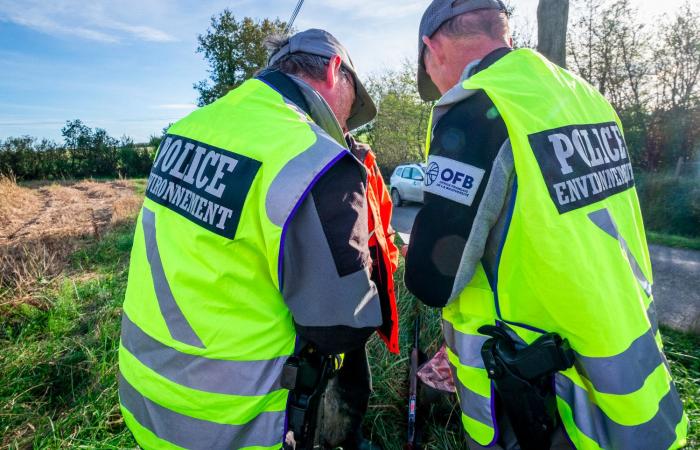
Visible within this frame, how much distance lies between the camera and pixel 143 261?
1.38 m

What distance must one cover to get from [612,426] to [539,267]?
20.7 inches

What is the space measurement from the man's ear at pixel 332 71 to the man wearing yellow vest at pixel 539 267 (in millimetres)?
542

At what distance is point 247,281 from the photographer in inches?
48.1

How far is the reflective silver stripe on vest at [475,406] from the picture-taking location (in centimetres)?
132

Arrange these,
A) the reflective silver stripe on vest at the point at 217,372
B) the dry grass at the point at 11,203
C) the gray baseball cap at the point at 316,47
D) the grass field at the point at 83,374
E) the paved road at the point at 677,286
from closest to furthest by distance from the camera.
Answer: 1. the reflective silver stripe on vest at the point at 217,372
2. the gray baseball cap at the point at 316,47
3. the grass field at the point at 83,374
4. the paved road at the point at 677,286
5. the dry grass at the point at 11,203

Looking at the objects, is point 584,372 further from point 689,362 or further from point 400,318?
point 689,362

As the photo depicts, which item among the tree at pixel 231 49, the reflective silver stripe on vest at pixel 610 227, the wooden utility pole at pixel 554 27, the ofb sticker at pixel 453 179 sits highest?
the tree at pixel 231 49

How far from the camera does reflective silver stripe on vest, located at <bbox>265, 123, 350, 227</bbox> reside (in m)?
1.11

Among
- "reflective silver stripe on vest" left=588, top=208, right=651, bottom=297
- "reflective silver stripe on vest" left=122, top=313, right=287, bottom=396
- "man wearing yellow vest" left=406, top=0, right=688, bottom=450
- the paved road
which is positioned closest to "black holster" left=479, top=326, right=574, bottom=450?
"man wearing yellow vest" left=406, top=0, right=688, bottom=450

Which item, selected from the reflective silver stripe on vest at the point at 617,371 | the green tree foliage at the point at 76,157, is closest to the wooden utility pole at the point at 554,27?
the reflective silver stripe on vest at the point at 617,371

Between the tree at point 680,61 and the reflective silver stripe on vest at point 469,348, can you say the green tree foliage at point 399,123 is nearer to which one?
the tree at point 680,61

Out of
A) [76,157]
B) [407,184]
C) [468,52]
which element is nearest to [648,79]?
[407,184]

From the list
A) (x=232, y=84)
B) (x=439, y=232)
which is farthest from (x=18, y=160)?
(x=439, y=232)

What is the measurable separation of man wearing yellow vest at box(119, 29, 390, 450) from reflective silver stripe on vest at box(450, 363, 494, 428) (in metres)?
0.41
